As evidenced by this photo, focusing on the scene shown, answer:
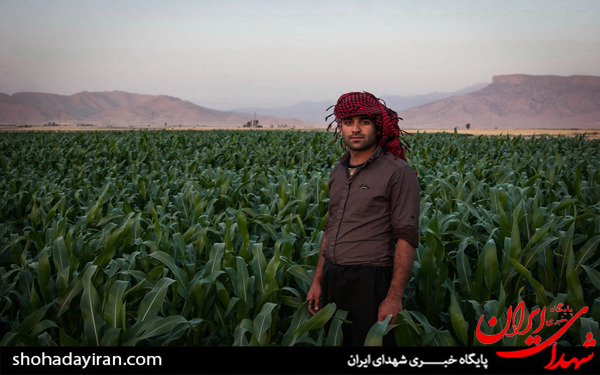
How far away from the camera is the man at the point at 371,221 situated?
5.91 feet

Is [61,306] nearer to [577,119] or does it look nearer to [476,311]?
[476,311]

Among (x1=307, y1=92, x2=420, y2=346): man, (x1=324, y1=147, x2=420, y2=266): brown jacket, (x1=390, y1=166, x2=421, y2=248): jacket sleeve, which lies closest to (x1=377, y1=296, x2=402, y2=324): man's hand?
(x1=307, y1=92, x2=420, y2=346): man

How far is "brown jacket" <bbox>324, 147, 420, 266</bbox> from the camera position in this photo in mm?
1792

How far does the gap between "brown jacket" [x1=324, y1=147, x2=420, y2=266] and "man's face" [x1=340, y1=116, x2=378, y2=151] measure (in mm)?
69

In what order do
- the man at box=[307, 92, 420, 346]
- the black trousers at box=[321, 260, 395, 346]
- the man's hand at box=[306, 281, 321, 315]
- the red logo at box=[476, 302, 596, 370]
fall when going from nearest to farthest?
the red logo at box=[476, 302, 596, 370] → the man at box=[307, 92, 420, 346] → the black trousers at box=[321, 260, 395, 346] → the man's hand at box=[306, 281, 321, 315]

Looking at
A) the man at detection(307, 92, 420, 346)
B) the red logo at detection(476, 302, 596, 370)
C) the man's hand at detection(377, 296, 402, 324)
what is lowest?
the red logo at detection(476, 302, 596, 370)

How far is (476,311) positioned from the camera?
2.05m

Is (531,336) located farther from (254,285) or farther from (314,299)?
(254,285)

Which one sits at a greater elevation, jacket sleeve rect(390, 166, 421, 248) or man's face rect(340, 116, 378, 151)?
man's face rect(340, 116, 378, 151)

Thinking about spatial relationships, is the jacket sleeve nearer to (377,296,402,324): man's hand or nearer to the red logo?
(377,296,402,324): man's hand

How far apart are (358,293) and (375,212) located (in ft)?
1.36

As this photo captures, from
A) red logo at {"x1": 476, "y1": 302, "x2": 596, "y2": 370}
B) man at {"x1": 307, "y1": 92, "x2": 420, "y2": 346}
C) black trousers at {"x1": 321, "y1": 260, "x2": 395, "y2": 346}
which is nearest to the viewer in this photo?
red logo at {"x1": 476, "y1": 302, "x2": 596, "y2": 370}

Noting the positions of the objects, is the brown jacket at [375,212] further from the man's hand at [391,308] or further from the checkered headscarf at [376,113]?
the man's hand at [391,308]

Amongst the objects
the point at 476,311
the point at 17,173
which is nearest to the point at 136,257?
the point at 476,311
